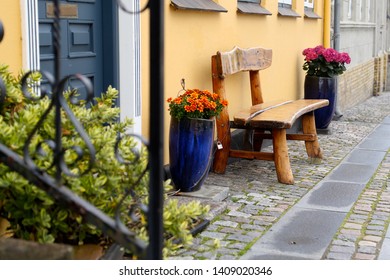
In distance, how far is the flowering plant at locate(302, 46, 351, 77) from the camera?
9648 mm

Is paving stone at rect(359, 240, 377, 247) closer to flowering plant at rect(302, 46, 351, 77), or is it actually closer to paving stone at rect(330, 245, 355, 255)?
paving stone at rect(330, 245, 355, 255)

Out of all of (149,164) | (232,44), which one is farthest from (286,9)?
(149,164)

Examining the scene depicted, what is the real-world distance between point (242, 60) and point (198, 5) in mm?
983

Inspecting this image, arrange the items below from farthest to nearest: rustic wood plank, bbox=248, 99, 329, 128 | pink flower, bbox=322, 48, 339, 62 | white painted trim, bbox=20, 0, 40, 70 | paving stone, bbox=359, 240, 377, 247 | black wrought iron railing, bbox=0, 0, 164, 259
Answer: pink flower, bbox=322, 48, 339, 62 < rustic wood plank, bbox=248, 99, 329, 128 < paving stone, bbox=359, 240, 377, 247 < white painted trim, bbox=20, 0, 40, 70 < black wrought iron railing, bbox=0, 0, 164, 259

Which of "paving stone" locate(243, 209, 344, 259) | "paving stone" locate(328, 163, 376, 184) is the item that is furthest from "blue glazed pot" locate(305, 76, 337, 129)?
"paving stone" locate(243, 209, 344, 259)

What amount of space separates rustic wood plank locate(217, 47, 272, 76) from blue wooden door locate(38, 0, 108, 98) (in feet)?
5.20

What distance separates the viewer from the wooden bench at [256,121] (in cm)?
641

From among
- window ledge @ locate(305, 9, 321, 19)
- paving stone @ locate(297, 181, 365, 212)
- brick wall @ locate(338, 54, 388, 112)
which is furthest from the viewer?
brick wall @ locate(338, 54, 388, 112)

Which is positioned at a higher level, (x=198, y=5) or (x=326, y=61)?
(x=198, y=5)

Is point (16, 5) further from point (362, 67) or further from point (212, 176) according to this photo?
point (362, 67)

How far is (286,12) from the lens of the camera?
31.0 feet

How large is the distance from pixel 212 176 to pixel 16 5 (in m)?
3.03

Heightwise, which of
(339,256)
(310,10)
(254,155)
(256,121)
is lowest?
(339,256)

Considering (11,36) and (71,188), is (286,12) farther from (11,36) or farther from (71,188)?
(71,188)
